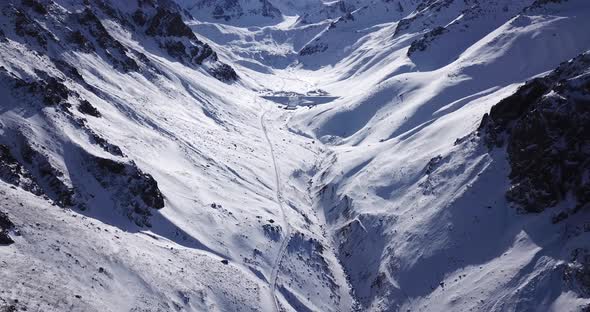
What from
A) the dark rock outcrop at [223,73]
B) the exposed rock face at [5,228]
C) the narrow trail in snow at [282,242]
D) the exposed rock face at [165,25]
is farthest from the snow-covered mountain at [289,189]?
the dark rock outcrop at [223,73]

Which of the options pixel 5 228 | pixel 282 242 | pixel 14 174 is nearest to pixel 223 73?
pixel 282 242

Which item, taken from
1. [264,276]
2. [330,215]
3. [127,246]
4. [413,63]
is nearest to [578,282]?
[264,276]

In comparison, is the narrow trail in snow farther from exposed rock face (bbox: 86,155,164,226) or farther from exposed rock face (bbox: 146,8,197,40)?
exposed rock face (bbox: 146,8,197,40)

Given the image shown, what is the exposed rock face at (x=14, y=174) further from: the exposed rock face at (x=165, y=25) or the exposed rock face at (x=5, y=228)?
the exposed rock face at (x=165, y=25)

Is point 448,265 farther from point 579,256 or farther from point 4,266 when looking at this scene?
point 4,266

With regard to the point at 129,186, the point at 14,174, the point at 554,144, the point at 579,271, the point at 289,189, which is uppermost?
the point at 554,144

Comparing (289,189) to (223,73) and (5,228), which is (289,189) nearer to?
(5,228)

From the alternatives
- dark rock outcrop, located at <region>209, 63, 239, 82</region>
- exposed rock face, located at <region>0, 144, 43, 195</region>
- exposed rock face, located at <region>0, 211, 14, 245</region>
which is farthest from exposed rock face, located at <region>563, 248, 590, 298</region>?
dark rock outcrop, located at <region>209, 63, 239, 82</region>
